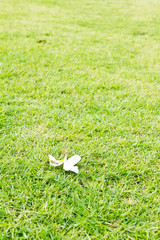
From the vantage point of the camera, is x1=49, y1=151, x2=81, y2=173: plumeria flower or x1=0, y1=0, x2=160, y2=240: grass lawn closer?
x1=0, y1=0, x2=160, y2=240: grass lawn

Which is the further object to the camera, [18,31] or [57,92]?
[18,31]

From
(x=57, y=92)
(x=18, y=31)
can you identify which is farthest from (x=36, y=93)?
(x=18, y=31)

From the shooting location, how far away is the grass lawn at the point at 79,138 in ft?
3.93

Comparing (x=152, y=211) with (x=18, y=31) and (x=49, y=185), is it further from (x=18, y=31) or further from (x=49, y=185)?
(x=18, y=31)

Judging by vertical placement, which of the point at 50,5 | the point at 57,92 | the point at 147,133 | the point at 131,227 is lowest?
the point at 131,227

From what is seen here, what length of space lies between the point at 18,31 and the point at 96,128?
297 centimetres

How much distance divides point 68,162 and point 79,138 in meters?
0.31

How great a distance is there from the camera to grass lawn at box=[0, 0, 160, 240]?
3.93 feet

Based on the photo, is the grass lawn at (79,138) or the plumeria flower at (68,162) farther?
the plumeria flower at (68,162)

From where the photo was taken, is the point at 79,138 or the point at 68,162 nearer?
the point at 68,162

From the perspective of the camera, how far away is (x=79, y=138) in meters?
1.74

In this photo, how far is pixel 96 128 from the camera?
1.84 meters

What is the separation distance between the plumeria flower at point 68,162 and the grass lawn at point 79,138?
4 cm

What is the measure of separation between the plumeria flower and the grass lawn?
1.5 inches
